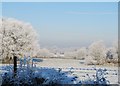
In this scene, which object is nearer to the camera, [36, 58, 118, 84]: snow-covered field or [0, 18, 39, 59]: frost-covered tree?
[0, 18, 39, 59]: frost-covered tree

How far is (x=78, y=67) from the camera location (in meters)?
5.57

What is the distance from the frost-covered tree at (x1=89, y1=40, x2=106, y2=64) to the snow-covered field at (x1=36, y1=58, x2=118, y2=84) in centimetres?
10

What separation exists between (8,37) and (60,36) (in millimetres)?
573

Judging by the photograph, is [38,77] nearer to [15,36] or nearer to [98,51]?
[15,36]

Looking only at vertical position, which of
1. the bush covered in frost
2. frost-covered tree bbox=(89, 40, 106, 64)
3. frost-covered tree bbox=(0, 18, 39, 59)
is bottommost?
the bush covered in frost

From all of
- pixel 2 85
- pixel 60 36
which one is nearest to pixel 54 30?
pixel 60 36

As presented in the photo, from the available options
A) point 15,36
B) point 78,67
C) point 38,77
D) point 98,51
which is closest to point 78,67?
point 78,67

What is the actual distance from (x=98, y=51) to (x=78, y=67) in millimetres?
284

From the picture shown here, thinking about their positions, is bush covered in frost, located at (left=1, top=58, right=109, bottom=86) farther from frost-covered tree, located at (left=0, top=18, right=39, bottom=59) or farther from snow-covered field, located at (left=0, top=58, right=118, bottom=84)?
frost-covered tree, located at (left=0, top=18, right=39, bottom=59)

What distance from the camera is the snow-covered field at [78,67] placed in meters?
5.57

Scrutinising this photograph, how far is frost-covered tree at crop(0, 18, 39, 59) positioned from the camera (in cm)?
546

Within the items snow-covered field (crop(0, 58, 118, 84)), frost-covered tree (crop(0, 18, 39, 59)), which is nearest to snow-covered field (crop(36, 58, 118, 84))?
snow-covered field (crop(0, 58, 118, 84))

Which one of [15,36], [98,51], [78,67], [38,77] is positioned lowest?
[38,77]

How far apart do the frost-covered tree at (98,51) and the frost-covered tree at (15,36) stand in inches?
24.7
